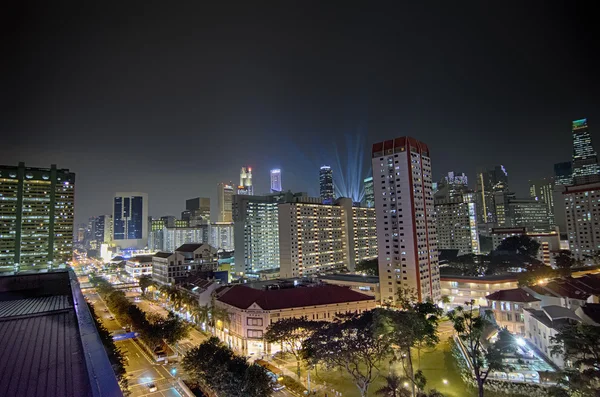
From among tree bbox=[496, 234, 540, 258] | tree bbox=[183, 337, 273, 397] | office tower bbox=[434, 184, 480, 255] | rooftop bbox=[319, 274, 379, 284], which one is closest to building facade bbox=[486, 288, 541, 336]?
rooftop bbox=[319, 274, 379, 284]

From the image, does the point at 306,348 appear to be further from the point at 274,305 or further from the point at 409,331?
the point at 274,305

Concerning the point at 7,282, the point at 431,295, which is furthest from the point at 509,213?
the point at 7,282

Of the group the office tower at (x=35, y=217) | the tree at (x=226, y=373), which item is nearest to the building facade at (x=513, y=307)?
the tree at (x=226, y=373)

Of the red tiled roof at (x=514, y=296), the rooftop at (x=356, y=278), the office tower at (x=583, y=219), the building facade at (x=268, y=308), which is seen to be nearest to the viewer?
the building facade at (x=268, y=308)

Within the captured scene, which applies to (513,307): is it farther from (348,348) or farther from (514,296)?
(348,348)

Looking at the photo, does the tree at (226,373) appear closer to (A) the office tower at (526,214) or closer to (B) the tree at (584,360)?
(B) the tree at (584,360)
